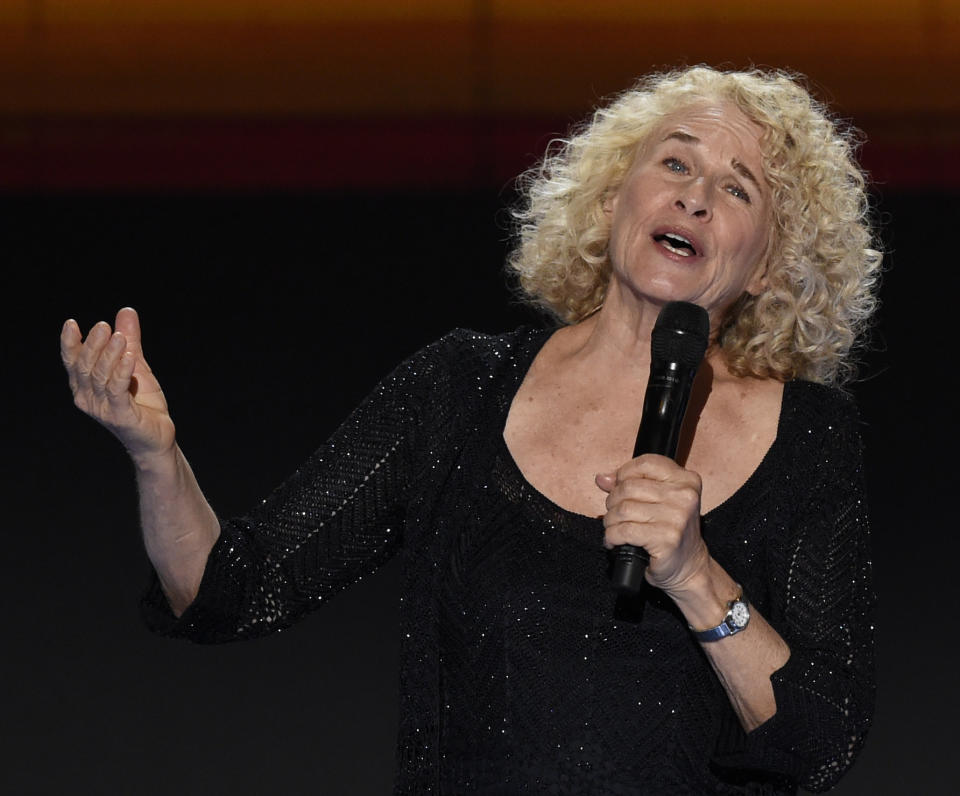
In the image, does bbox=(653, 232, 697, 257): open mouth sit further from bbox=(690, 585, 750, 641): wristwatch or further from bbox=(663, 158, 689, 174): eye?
bbox=(690, 585, 750, 641): wristwatch

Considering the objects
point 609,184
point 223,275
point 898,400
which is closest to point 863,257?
point 609,184

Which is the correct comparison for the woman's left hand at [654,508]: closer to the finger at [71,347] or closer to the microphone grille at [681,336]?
the microphone grille at [681,336]

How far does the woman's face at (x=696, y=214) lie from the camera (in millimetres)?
1931

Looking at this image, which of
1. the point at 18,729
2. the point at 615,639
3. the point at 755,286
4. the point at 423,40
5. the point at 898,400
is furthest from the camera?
the point at 423,40

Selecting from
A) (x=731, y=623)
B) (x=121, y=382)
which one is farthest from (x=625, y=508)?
(x=121, y=382)

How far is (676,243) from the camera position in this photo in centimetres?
197

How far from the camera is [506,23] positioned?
13.0 feet

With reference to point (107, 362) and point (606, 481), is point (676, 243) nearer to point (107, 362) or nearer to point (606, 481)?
point (606, 481)

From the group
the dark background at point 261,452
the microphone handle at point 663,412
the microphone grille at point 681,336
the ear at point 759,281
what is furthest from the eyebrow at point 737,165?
the dark background at point 261,452

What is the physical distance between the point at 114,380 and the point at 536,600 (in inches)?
22.0

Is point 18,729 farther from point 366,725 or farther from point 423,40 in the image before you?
point 423,40

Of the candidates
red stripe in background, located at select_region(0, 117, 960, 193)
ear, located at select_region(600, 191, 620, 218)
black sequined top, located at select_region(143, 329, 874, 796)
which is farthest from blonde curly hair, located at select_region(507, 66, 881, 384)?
red stripe in background, located at select_region(0, 117, 960, 193)

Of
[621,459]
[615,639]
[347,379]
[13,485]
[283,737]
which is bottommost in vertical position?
[283,737]

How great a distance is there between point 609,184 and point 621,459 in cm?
49
